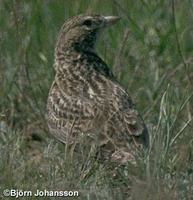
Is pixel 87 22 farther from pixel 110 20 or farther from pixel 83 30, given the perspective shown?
pixel 110 20

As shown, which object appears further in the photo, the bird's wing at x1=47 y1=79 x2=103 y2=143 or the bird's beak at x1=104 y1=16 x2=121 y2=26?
the bird's beak at x1=104 y1=16 x2=121 y2=26

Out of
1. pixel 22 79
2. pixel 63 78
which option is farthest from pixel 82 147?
pixel 22 79

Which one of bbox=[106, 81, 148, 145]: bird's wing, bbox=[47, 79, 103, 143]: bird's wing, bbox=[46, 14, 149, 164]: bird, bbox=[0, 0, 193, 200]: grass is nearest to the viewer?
bbox=[46, 14, 149, 164]: bird

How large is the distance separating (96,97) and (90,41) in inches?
43.6

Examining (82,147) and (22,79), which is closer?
(82,147)

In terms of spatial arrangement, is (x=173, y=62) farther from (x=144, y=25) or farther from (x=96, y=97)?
(x=96, y=97)

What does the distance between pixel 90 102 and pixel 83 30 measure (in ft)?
3.87

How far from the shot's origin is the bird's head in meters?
9.17

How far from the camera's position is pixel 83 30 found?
Result: 9.20 meters

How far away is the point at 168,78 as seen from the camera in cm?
971

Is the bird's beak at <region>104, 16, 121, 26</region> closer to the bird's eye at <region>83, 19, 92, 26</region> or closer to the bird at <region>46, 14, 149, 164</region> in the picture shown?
the bird at <region>46, 14, 149, 164</region>

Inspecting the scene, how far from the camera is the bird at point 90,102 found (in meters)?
7.68

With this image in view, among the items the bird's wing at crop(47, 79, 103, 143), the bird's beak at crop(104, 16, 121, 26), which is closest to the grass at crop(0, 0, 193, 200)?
the bird's wing at crop(47, 79, 103, 143)

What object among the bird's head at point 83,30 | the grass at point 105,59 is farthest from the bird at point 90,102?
the grass at point 105,59
